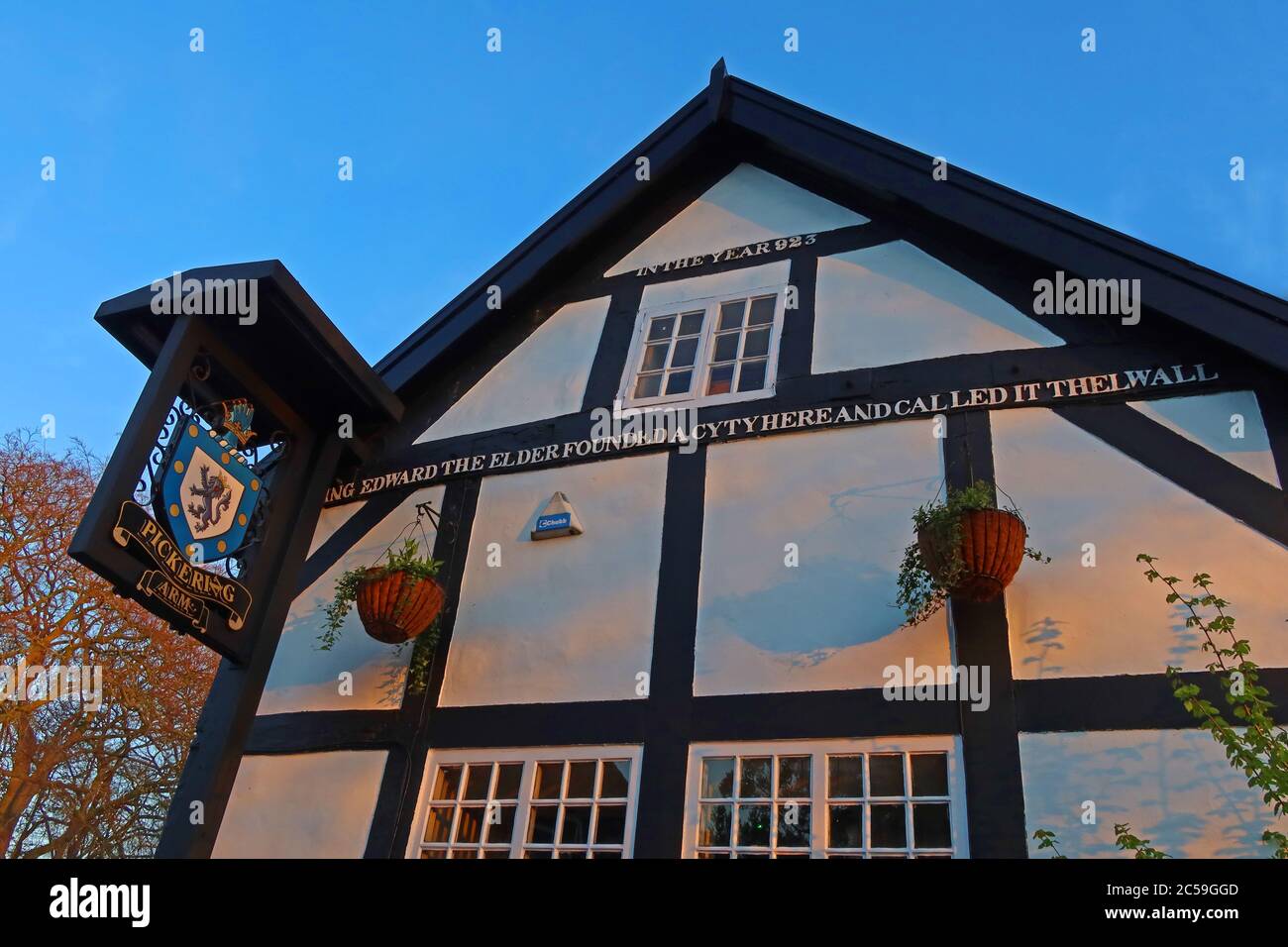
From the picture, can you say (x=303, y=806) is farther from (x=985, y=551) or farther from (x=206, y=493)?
(x=985, y=551)

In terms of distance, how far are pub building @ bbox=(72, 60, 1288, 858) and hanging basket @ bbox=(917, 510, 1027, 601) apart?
350mm

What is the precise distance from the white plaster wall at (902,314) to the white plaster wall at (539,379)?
1972mm

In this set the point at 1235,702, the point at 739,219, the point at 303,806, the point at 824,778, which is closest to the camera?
the point at 1235,702

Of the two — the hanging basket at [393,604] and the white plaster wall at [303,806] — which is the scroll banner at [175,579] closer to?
the hanging basket at [393,604]

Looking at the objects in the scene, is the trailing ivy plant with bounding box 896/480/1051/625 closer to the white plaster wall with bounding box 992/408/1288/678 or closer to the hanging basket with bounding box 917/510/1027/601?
the hanging basket with bounding box 917/510/1027/601

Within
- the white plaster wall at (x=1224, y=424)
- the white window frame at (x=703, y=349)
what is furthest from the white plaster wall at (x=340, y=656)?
the white plaster wall at (x=1224, y=424)

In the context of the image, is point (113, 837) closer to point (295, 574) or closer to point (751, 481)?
point (295, 574)

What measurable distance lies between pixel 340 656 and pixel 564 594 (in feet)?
5.99

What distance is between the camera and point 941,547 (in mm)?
6250

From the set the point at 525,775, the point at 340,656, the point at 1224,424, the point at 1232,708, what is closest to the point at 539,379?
the point at 340,656

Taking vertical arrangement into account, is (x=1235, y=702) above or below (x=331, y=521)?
below

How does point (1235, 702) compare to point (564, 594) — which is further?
point (564, 594)

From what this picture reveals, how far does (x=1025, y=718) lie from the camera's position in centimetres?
612
